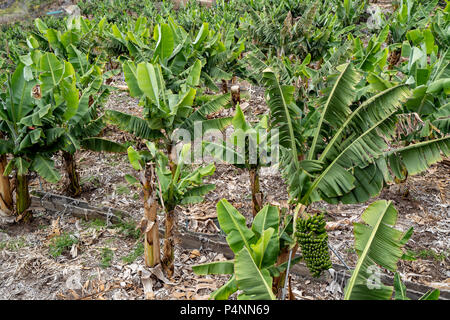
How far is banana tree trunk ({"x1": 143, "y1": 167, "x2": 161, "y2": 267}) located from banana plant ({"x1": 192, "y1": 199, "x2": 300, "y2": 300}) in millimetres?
1102

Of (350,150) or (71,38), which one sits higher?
(71,38)

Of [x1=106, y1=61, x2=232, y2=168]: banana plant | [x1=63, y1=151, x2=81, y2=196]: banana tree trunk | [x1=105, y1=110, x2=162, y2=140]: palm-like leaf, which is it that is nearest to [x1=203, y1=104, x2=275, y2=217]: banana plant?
[x1=106, y1=61, x2=232, y2=168]: banana plant

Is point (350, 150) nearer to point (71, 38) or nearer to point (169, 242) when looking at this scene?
point (169, 242)

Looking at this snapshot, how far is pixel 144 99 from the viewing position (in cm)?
568

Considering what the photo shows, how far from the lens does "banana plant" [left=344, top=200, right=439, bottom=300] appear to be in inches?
115

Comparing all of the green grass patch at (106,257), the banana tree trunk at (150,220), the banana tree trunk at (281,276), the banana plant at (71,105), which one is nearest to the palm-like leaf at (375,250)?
the banana tree trunk at (281,276)

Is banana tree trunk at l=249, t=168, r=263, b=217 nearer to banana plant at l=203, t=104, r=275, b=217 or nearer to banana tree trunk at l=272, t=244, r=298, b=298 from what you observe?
banana plant at l=203, t=104, r=275, b=217

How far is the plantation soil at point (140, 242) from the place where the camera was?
4746 millimetres

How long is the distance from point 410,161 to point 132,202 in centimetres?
493

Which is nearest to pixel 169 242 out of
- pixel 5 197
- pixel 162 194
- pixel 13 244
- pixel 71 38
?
pixel 162 194

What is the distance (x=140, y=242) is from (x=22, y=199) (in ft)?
7.09

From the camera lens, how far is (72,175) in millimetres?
6586

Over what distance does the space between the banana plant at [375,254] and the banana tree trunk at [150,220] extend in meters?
2.42
